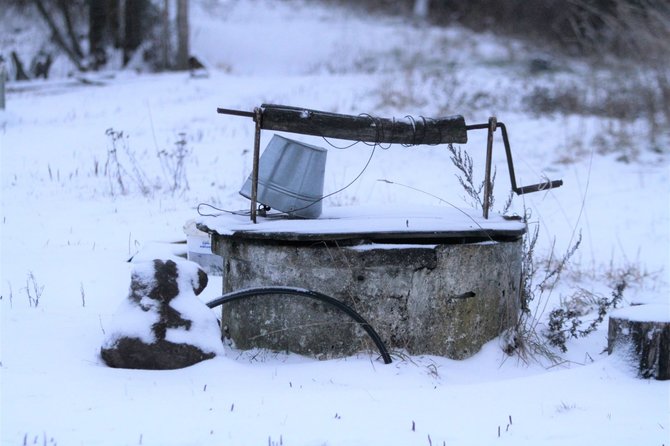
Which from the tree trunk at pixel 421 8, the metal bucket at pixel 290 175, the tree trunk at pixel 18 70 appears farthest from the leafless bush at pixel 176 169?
the tree trunk at pixel 421 8

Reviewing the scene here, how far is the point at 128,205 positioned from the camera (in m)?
7.97

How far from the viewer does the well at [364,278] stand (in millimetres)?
4426

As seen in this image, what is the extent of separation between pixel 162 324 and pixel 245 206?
13.1 ft

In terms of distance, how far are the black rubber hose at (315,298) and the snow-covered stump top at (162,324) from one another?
6.9 inches

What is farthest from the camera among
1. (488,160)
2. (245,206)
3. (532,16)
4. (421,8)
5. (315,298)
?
(421,8)

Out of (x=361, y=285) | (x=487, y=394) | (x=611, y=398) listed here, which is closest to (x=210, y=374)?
(x=361, y=285)

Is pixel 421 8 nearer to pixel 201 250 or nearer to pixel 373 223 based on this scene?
pixel 201 250

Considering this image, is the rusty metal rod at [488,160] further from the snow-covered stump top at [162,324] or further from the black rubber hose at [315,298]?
the snow-covered stump top at [162,324]

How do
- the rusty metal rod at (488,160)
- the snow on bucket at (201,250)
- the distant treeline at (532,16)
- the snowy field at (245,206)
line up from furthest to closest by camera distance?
1. the distant treeline at (532,16)
2. the snow on bucket at (201,250)
3. the rusty metal rod at (488,160)
4. the snowy field at (245,206)

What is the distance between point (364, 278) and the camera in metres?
4.47

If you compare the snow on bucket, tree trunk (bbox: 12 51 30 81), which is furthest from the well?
tree trunk (bbox: 12 51 30 81)

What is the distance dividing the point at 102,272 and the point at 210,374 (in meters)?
2.25

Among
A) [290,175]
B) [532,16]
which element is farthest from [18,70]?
[290,175]

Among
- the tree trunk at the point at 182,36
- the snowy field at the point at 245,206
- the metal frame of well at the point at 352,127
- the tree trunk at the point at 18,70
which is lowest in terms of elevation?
the snowy field at the point at 245,206
